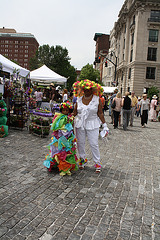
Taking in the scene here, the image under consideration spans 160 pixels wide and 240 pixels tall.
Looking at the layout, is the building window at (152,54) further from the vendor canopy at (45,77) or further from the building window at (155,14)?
the vendor canopy at (45,77)

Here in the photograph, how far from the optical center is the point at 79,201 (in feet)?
11.6

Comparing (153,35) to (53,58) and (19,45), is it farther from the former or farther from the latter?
(19,45)

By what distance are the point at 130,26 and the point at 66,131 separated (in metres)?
44.4

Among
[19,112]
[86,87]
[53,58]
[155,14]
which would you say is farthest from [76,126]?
[53,58]

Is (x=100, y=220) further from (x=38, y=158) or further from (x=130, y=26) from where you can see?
(x=130, y=26)

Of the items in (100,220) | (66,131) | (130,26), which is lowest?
(100,220)

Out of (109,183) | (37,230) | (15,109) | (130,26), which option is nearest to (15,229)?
(37,230)

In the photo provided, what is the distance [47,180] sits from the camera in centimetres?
427

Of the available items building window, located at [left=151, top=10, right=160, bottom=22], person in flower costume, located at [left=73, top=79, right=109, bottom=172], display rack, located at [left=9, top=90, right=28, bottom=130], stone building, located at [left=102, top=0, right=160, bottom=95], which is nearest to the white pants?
person in flower costume, located at [left=73, top=79, right=109, bottom=172]

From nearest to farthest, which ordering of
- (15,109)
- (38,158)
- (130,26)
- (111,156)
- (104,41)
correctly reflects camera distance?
(38,158) < (111,156) < (15,109) < (130,26) < (104,41)

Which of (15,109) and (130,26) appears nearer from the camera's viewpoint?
(15,109)

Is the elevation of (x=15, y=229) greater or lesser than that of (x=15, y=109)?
lesser

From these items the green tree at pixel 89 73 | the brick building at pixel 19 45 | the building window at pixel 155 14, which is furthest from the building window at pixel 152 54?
the brick building at pixel 19 45

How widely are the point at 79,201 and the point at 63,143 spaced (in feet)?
4.13
